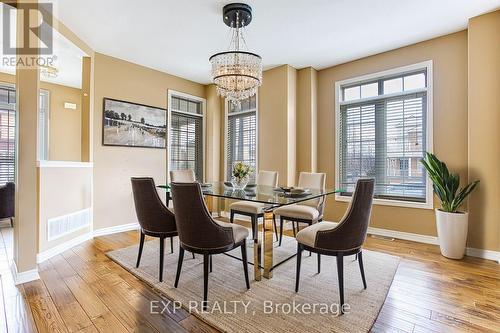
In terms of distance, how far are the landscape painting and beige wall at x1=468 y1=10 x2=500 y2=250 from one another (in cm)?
467

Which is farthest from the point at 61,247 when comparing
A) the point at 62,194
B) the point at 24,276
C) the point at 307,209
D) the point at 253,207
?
the point at 307,209

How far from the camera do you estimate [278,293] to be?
212 cm

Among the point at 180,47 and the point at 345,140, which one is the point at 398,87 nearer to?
the point at 345,140

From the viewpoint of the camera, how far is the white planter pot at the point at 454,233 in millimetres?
2863

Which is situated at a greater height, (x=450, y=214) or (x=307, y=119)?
(x=307, y=119)

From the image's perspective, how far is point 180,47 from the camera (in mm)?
3736

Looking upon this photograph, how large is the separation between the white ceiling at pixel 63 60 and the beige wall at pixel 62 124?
0.17 metres

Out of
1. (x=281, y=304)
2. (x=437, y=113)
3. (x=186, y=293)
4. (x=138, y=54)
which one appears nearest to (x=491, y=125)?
(x=437, y=113)

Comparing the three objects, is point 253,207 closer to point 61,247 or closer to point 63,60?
point 61,247

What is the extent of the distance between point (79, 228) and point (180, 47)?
2.99 m

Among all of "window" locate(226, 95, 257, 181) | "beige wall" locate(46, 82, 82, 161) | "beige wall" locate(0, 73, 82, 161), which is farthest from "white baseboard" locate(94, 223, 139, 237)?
"beige wall" locate(0, 73, 82, 161)

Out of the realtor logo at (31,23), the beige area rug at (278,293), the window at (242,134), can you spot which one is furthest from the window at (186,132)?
the beige area rug at (278,293)

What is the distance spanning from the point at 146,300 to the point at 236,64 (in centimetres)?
249

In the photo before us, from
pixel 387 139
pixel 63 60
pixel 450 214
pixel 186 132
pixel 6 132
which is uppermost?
pixel 63 60
